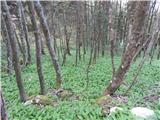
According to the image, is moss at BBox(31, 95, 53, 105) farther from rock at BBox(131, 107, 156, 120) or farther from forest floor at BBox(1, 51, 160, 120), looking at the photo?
rock at BBox(131, 107, 156, 120)

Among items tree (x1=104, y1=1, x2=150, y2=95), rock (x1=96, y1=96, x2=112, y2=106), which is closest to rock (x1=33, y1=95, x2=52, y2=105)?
rock (x1=96, y1=96, x2=112, y2=106)

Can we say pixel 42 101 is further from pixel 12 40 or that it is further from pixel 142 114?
pixel 142 114

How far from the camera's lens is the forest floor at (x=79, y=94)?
5480 millimetres

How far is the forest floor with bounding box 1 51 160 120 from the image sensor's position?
548 centimetres

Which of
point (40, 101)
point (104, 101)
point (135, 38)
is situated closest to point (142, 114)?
point (104, 101)

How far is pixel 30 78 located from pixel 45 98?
370 cm

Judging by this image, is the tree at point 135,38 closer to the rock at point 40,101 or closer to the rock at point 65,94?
the rock at point 65,94

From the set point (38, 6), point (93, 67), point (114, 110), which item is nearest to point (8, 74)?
point (93, 67)

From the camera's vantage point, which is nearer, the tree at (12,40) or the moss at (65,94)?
the tree at (12,40)

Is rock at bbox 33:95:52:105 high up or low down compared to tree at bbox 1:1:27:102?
down

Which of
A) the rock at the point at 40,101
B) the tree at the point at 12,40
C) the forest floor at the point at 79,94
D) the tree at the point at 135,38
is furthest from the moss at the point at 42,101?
the tree at the point at 135,38

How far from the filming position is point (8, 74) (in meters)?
10.6

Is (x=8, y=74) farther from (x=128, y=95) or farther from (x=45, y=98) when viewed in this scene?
(x=128, y=95)

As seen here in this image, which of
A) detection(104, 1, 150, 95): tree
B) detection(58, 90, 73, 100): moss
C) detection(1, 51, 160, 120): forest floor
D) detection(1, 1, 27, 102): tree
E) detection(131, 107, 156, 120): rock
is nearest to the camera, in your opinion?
detection(131, 107, 156, 120): rock
